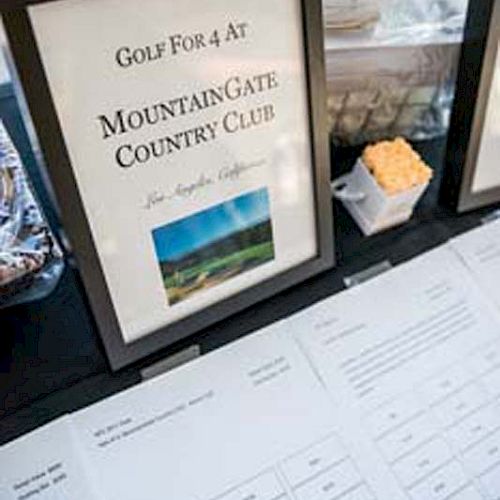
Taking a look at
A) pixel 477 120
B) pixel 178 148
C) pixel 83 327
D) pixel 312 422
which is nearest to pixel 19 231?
pixel 83 327

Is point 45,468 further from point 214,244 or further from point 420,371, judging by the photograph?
point 420,371

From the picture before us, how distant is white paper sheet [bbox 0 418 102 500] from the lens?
1.70 ft

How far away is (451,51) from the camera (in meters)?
0.73

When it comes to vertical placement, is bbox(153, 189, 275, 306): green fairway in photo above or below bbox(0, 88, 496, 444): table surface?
above

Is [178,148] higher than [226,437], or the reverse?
[178,148]

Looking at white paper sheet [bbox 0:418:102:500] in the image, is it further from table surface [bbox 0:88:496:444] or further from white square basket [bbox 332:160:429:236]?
white square basket [bbox 332:160:429:236]

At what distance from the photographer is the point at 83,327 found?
0.64 m

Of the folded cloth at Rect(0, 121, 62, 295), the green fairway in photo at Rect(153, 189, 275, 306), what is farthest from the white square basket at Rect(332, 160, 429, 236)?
the folded cloth at Rect(0, 121, 62, 295)

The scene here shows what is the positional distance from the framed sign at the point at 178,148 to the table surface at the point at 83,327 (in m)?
0.02

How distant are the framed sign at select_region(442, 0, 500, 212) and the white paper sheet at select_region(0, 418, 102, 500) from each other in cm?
45

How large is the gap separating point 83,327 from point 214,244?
156mm

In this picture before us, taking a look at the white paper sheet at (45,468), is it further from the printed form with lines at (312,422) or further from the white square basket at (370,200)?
the white square basket at (370,200)

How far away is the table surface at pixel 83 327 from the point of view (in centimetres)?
59

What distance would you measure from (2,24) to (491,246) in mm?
509
